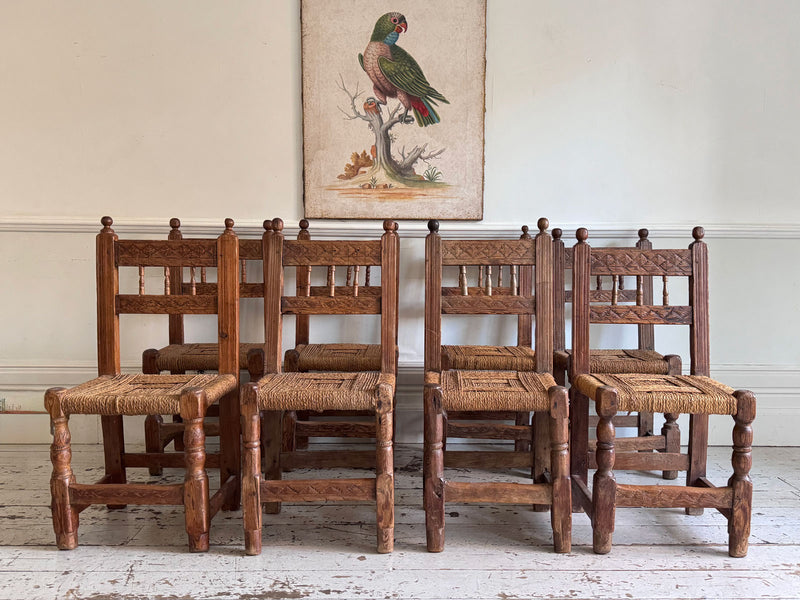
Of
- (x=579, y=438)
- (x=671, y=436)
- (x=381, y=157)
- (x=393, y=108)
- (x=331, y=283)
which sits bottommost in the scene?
(x=671, y=436)

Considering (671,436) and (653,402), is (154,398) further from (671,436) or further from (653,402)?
(671,436)

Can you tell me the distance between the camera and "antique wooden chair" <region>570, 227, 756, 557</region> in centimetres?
172

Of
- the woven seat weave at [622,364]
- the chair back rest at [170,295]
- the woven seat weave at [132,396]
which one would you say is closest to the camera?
the woven seat weave at [132,396]

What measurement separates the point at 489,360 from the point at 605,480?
728 mm

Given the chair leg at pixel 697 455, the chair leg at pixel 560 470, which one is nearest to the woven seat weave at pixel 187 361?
the chair leg at pixel 560 470

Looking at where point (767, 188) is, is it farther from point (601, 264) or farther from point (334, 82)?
point (334, 82)

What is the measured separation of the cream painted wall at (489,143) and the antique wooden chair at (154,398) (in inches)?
33.0

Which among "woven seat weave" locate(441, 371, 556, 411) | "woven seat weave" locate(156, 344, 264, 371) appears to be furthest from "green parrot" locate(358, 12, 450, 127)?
"woven seat weave" locate(441, 371, 556, 411)

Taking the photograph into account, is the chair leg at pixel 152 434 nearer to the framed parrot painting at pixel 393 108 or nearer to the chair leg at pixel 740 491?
the framed parrot painting at pixel 393 108

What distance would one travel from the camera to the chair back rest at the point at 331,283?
1955 millimetres

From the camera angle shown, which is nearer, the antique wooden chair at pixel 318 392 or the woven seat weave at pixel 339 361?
the antique wooden chair at pixel 318 392

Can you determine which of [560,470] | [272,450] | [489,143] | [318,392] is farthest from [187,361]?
[489,143]

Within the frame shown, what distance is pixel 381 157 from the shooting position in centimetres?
283

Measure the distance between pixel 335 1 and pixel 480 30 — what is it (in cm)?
72
